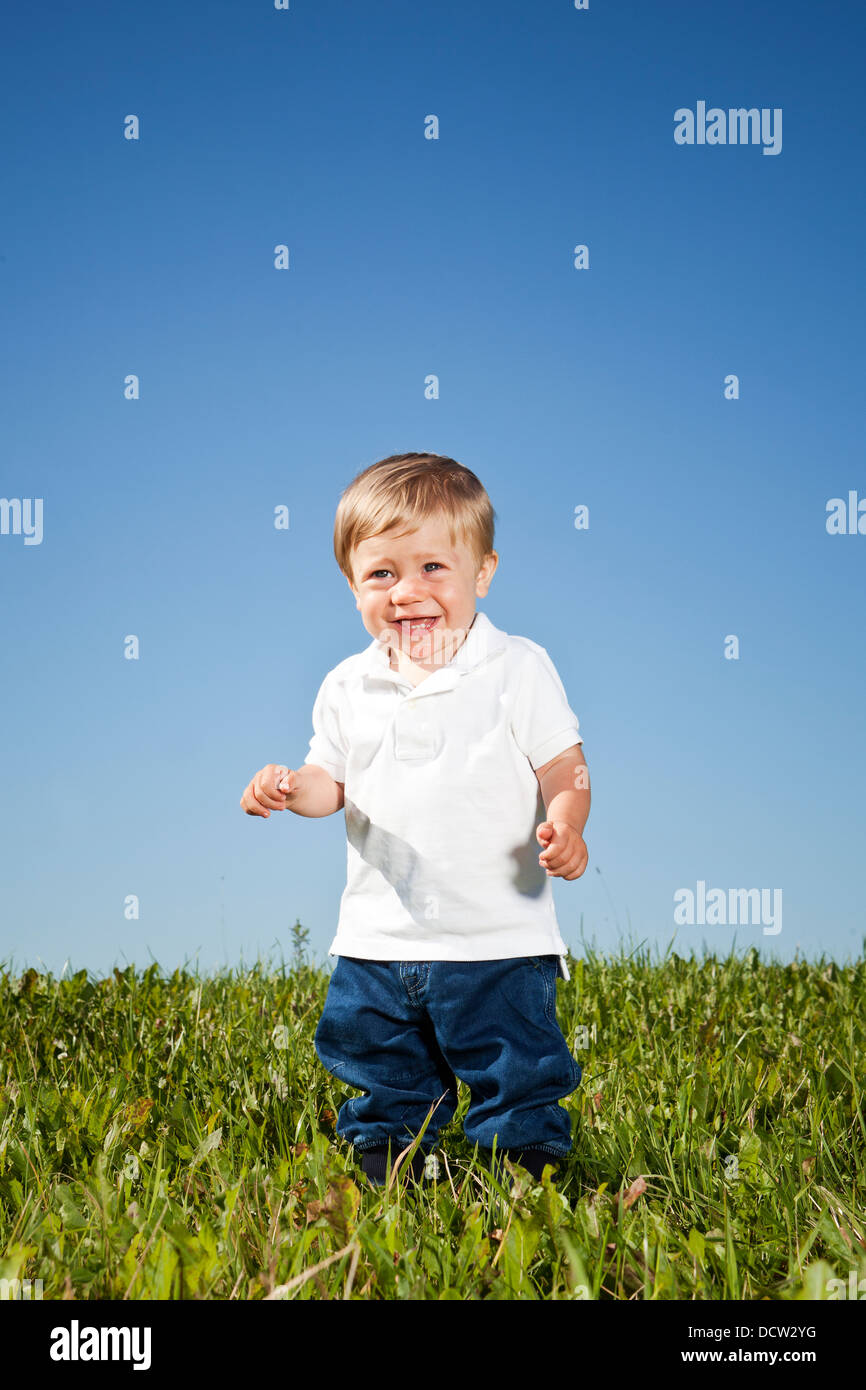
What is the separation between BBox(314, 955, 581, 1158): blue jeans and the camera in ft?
10.6

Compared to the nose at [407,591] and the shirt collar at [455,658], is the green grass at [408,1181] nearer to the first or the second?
the shirt collar at [455,658]

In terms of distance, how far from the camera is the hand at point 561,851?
3.00 m

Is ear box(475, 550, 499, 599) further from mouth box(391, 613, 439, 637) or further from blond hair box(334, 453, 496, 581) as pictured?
mouth box(391, 613, 439, 637)

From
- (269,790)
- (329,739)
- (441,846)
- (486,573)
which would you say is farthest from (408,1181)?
(486,573)

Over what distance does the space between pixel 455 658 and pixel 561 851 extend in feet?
2.38

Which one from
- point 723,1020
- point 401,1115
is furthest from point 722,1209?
point 723,1020

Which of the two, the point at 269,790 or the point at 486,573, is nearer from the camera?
the point at 269,790

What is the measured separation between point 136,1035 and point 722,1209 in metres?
2.93

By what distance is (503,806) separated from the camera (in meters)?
3.29

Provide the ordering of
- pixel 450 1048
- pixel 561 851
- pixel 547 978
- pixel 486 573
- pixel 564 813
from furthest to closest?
pixel 486 573, pixel 547 978, pixel 450 1048, pixel 564 813, pixel 561 851

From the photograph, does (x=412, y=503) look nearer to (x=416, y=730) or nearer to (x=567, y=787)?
(x=416, y=730)

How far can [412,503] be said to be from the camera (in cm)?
333

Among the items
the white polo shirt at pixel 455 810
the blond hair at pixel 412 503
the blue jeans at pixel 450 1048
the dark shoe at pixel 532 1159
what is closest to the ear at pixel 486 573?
the blond hair at pixel 412 503
